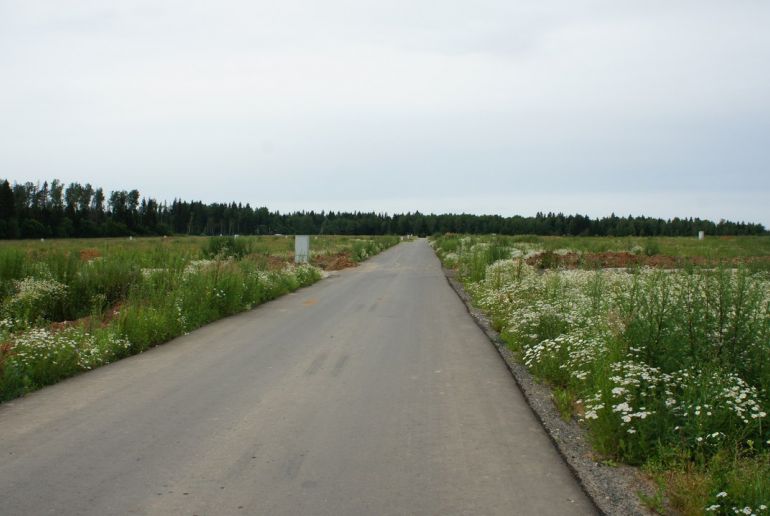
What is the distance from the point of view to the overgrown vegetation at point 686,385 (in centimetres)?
441

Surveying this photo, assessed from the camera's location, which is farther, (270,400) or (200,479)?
(270,400)

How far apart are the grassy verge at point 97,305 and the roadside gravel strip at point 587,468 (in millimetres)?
6332

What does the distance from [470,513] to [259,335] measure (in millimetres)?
8134

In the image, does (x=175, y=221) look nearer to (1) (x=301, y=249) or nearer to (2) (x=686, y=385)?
(1) (x=301, y=249)

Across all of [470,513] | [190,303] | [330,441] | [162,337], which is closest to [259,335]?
[162,337]

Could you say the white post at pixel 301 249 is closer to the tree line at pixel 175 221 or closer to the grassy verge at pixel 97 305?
the grassy verge at pixel 97 305

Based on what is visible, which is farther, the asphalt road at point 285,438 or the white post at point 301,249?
the white post at point 301,249

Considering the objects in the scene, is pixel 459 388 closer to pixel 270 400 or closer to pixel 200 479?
pixel 270 400

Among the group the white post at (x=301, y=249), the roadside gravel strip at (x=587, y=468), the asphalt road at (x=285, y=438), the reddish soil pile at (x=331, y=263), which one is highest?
the white post at (x=301, y=249)

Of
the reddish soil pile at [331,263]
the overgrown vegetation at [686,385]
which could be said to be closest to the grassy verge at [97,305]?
the overgrown vegetation at [686,385]

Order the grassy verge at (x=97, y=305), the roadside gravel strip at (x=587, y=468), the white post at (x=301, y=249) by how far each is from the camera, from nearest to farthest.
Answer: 1. the roadside gravel strip at (x=587, y=468)
2. the grassy verge at (x=97, y=305)
3. the white post at (x=301, y=249)

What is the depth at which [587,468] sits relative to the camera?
16.4ft

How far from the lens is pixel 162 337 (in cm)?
1106

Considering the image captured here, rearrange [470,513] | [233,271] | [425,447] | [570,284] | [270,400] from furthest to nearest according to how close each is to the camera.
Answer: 1. [233,271]
2. [570,284]
3. [270,400]
4. [425,447]
5. [470,513]
